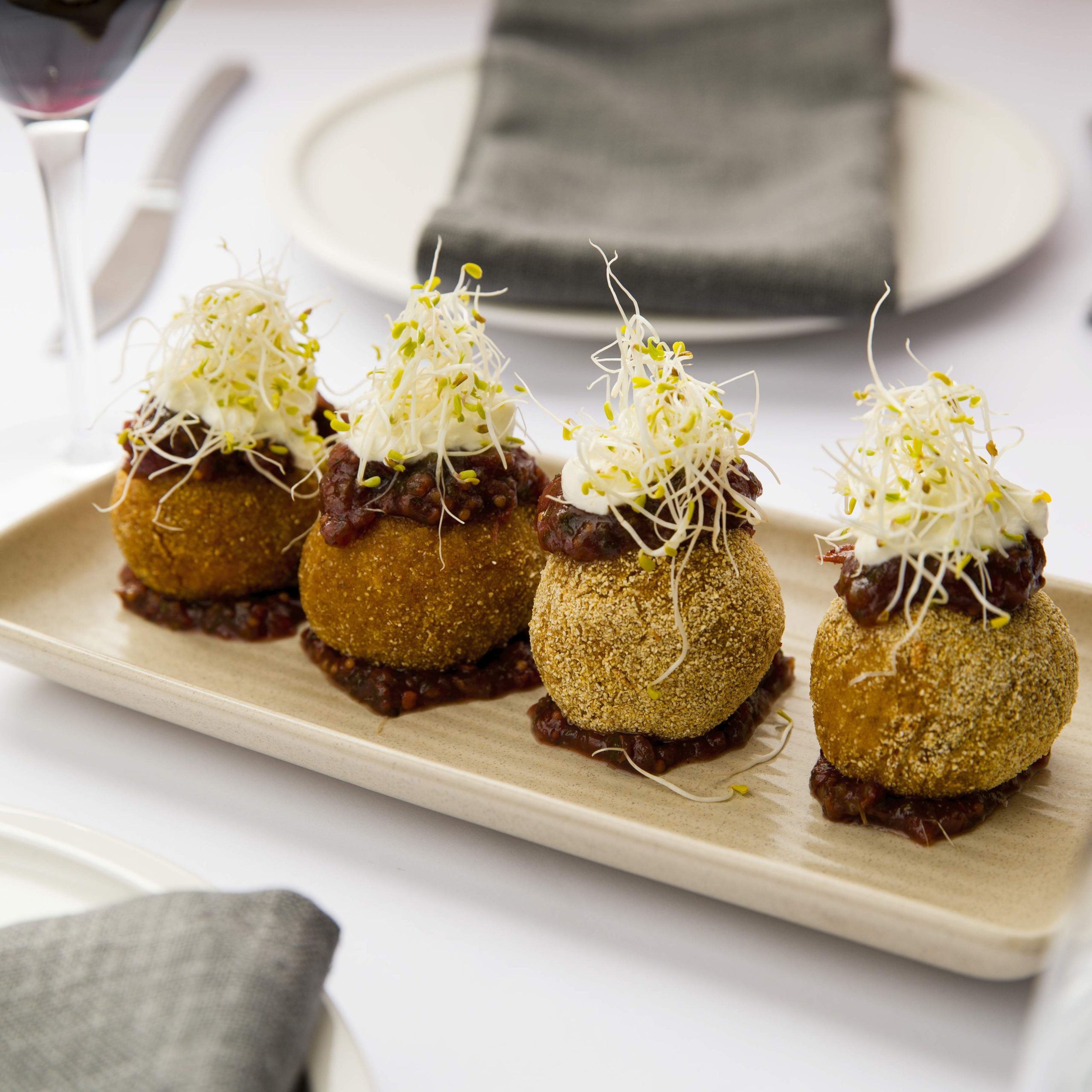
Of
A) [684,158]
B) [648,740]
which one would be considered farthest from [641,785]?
[684,158]

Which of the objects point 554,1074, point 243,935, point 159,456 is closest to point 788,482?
point 159,456

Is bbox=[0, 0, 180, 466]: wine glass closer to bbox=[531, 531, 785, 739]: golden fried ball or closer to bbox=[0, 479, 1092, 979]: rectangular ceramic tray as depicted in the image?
bbox=[0, 479, 1092, 979]: rectangular ceramic tray

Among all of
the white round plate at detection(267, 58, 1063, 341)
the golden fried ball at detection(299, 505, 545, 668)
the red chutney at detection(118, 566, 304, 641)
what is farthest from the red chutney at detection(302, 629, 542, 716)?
the white round plate at detection(267, 58, 1063, 341)

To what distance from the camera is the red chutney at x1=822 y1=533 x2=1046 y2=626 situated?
1.72 m

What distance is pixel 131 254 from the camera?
3785 mm

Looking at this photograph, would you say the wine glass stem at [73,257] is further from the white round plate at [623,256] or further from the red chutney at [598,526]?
the red chutney at [598,526]

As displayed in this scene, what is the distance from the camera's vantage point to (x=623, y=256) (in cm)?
302

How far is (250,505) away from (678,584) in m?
0.84

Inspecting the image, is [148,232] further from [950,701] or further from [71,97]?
[950,701]

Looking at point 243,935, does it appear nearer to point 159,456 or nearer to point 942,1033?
point 942,1033

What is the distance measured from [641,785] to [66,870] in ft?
2.71

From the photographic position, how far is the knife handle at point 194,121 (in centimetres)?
420

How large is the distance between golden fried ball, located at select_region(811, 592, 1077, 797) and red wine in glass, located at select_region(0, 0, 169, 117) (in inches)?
70.8

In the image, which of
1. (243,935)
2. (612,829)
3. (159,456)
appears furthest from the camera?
(159,456)
